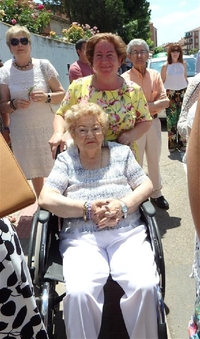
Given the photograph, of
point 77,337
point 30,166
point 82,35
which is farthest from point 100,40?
point 82,35

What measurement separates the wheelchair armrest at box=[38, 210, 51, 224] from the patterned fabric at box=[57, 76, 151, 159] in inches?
31.2

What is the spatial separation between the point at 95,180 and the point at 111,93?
72 cm

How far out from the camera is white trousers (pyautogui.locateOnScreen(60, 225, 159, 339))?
6.52ft

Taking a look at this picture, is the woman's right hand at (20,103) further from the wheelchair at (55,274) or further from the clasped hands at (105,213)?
the clasped hands at (105,213)

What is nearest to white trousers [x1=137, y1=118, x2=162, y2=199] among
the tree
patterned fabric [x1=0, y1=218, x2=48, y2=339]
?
patterned fabric [x1=0, y1=218, x2=48, y2=339]

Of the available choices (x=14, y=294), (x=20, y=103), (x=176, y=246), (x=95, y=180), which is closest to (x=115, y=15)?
(x=20, y=103)

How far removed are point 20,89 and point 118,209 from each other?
1780 millimetres

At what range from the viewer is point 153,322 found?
2004mm

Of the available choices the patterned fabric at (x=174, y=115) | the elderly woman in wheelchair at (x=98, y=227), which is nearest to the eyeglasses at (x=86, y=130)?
the elderly woman in wheelchair at (x=98, y=227)

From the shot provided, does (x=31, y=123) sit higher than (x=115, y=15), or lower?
lower

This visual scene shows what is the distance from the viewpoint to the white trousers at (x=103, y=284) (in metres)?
1.99

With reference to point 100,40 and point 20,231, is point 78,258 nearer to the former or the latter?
point 100,40

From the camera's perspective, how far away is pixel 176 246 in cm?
345

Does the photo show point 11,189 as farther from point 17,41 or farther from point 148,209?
point 17,41
